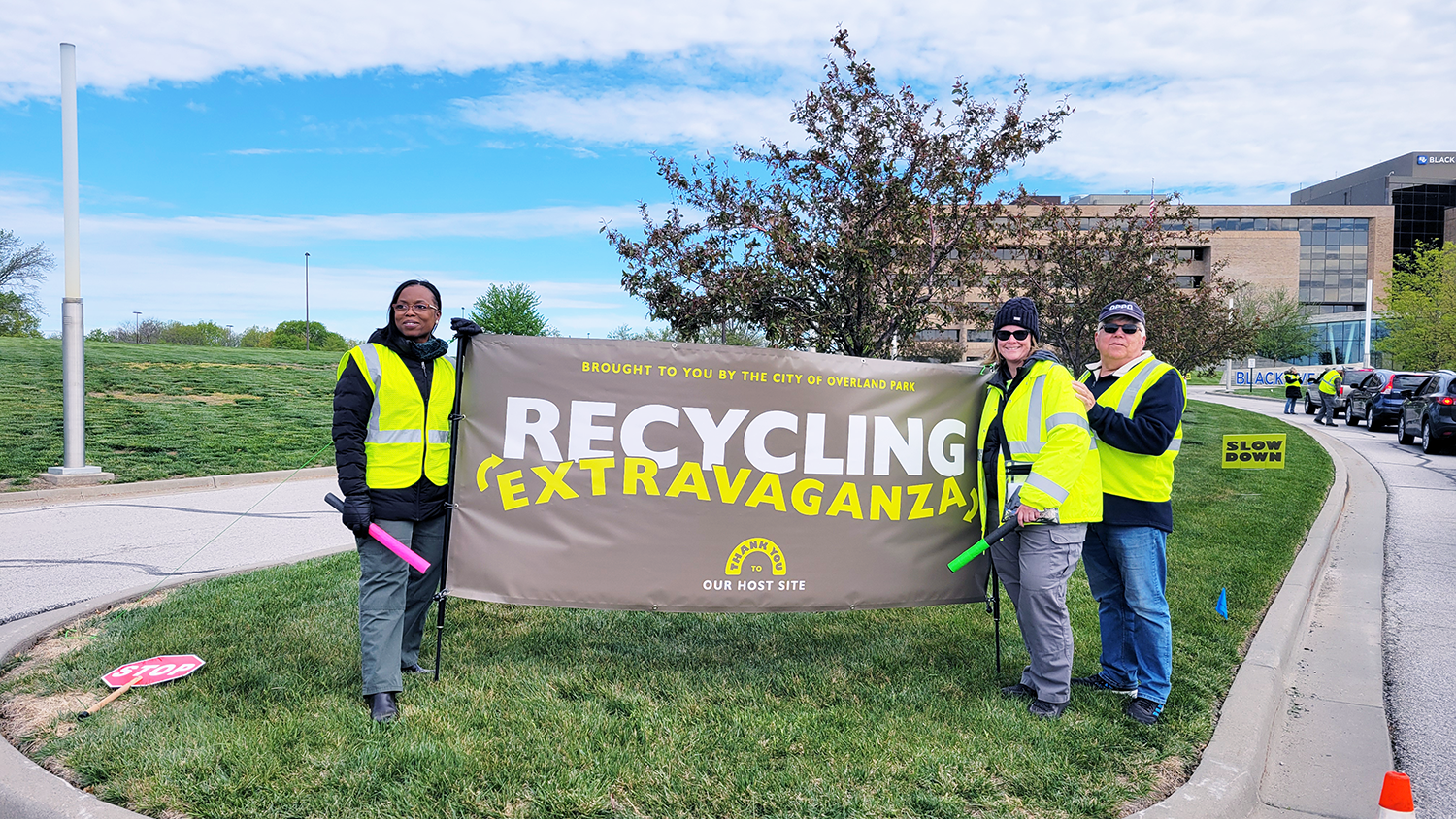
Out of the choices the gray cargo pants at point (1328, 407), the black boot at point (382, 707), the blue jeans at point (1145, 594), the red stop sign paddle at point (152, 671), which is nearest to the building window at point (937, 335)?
the blue jeans at point (1145, 594)

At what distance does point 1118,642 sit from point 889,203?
401cm

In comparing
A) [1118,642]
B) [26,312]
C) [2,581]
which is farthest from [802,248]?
[26,312]

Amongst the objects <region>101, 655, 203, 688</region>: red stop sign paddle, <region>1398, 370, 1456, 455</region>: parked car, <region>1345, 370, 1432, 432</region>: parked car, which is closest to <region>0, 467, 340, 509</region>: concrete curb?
<region>101, 655, 203, 688</region>: red stop sign paddle

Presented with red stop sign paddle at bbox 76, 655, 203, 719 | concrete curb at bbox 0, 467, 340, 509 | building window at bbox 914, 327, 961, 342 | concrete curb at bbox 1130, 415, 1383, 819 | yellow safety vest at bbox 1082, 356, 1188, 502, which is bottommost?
concrete curb at bbox 0, 467, 340, 509

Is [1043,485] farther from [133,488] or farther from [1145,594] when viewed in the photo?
[133,488]

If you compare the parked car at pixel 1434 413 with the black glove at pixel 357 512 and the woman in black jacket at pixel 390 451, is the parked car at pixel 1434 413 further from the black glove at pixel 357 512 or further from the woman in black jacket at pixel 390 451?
the black glove at pixel 357 512

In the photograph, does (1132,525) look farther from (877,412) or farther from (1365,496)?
(1365,496)

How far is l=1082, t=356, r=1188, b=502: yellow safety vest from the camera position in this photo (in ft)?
13.8

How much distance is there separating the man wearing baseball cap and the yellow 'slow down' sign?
17.9ft

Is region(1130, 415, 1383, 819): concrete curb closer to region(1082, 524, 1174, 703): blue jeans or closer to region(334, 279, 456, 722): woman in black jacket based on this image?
region(1082, 524, 1174, 703): blue jeans

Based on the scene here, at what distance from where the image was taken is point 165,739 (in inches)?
145

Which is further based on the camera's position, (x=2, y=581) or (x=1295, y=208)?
(x=1295, y=208)

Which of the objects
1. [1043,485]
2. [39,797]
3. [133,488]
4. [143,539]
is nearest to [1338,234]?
[133,488]

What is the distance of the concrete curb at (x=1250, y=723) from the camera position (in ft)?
11.3
